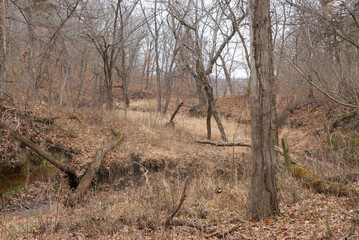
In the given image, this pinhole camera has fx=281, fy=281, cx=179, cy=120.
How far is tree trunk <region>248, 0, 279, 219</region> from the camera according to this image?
3998 millimetres

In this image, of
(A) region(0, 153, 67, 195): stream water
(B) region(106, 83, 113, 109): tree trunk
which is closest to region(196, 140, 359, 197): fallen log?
(A) region(0, 153, 67, 195): stream water

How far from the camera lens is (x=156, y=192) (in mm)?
5621

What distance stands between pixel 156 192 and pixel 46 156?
3.96 metres

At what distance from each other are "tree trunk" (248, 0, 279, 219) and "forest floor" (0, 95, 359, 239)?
21.3 inches

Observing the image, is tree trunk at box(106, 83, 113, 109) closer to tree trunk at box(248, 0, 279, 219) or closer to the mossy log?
the mossy log

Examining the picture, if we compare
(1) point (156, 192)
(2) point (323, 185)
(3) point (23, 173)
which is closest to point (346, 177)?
(2) point (323, 185)

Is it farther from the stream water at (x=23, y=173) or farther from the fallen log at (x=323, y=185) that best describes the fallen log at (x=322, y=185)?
the stream water at (x=23, y=173)

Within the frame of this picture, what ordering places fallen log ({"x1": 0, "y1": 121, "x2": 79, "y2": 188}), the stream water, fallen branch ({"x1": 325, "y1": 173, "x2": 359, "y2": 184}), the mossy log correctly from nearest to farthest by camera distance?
fallen branch ({"x1": 325, "y1": 173, "x2": 359, "y2": 184}), the stream water, fallen log ({"x1": 0, "y1": 121, "x2": 79, "y2": 188}), the mossy log

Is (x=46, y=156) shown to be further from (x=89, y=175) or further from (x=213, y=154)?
(x=213, y=154)

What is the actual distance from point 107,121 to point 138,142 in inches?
103

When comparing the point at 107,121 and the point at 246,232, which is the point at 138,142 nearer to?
the point at 107,121

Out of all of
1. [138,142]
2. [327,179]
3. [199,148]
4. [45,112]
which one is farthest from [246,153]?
[45,112]

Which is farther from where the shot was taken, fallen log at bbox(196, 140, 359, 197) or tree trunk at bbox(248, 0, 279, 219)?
fallen log at bbox(196, 140, 359, 197)

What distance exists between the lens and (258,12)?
4027mm
